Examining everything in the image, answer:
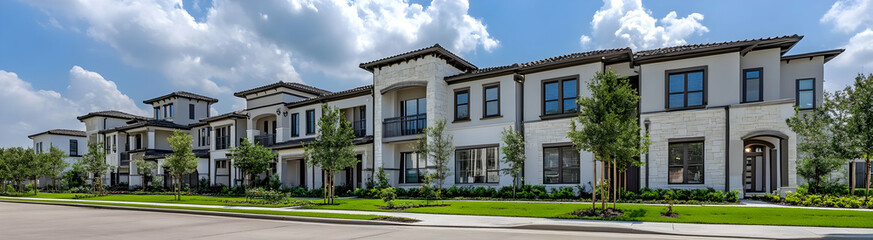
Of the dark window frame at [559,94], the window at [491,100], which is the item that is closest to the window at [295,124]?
the window at [491,100]

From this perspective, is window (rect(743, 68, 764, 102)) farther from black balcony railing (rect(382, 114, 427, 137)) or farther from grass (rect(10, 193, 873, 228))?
black balcony railing (rect(382, 114, 427, 137))

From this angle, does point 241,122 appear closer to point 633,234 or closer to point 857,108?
point 633,234

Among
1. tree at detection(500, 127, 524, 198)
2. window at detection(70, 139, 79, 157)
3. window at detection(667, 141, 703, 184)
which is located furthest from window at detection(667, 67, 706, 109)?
window at detection(70, 139, 79, 157)

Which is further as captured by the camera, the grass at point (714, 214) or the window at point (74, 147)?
the window at point (74, 147)

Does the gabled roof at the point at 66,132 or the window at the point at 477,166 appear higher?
the gabled roof at the point at 66,132

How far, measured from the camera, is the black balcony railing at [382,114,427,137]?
92.7 ft

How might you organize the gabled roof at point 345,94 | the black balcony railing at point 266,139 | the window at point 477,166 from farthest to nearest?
the black balcony railing at point 266,139
the gabled roof at point 345,94
the window at point 477,166

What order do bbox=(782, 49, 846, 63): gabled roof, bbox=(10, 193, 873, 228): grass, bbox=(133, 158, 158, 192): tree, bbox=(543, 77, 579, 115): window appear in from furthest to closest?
bbox=(133, 158, 158, 192): tree
bbox=(543, 77, 579, 115): window
bbox=(782, 49, 846, 63): gabled roof
bbox=(10, 193, 873, 228): grass

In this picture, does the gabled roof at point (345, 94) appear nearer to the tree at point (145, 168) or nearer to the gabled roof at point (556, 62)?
the gabled roof at point (556, 62)

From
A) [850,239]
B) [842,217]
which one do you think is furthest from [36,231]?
[842,217]

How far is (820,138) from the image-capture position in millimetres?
17969

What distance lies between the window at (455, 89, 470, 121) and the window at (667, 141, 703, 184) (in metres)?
10.0

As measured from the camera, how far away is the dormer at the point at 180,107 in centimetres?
4959

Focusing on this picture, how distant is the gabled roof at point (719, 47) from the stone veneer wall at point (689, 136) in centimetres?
236
